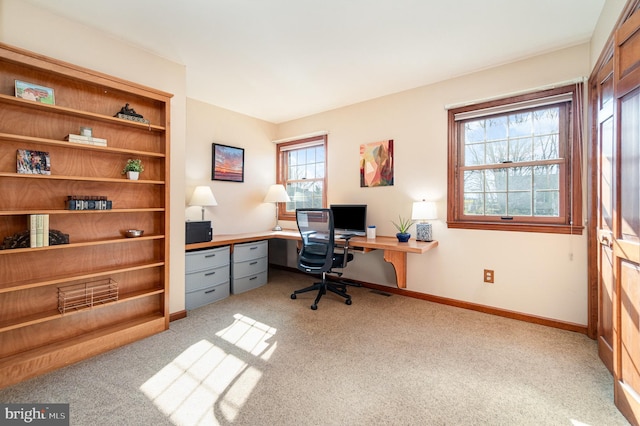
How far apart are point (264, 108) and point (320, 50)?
1.70 meters

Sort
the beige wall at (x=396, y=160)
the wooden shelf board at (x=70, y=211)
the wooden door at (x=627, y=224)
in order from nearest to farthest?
the wooden door at (x=627, y=224)
the wooden shelf board at (x=70, y=211)
the beige wall at (x=396, y=160)

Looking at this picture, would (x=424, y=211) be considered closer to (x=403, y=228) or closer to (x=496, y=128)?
(x=403, y=228)

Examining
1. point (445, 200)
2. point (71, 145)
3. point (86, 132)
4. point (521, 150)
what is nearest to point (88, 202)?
point (71, 145)

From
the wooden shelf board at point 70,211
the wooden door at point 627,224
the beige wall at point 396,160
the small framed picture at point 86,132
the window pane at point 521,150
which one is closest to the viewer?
the wooden door at point 627,224

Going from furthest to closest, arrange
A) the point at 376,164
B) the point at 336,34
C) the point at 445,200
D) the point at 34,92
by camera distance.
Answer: the point at 376,164, the point at 445,200, the point at 336,34, the point at 34,92

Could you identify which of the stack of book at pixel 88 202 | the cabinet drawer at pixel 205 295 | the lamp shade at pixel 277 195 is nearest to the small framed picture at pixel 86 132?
the stack of book at pixel 88 202

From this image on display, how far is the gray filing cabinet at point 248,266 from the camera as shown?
3.47m

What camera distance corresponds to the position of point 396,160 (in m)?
3.44

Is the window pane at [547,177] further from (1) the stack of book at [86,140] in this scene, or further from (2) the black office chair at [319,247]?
(1) the stack of book at [86,140]

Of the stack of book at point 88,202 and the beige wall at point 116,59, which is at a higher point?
the beige wall at point 116,59

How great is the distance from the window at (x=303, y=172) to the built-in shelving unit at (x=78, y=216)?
7.33 feet

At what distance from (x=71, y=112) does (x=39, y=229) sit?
2.82 ft

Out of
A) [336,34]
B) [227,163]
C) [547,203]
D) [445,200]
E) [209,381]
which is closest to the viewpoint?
[209,381]

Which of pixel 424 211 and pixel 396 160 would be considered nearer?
pixel 424 211
